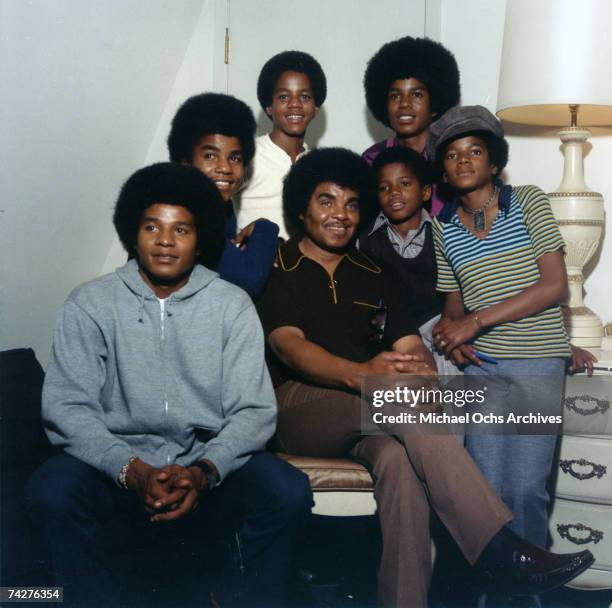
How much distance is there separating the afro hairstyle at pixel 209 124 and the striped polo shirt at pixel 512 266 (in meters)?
0.67

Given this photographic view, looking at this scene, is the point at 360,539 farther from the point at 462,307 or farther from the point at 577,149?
the point at 577,149

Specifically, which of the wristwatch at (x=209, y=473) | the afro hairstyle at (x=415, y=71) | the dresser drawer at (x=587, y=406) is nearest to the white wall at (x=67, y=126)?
the afro hairstyle at (x=415, y=71)

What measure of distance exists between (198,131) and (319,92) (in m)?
0.53

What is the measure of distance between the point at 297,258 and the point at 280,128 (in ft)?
Result: 1.88

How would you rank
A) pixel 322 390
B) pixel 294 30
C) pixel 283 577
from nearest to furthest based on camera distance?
pixel 283 577, pixel 322 390, pixel 294 30

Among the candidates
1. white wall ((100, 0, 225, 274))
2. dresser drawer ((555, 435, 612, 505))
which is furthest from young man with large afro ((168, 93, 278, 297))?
dresser drawer ((555, 435, 612, 505))

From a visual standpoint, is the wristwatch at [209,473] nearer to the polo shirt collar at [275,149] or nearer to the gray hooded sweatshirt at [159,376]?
the gray hooded sweatshirt at [159,376]

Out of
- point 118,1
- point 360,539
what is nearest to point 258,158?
point 118,1

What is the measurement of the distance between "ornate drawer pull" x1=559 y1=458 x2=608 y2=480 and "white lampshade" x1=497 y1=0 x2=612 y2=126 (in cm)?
105

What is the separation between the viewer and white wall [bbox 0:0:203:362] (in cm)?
229

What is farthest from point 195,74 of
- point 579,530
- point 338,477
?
point 579,530

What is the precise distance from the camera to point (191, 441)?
1925mm

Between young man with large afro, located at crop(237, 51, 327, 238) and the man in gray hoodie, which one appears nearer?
the man in gray hoodie

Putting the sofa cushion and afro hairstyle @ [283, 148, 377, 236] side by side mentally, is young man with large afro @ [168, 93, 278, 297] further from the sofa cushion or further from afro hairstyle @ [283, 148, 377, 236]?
the sofa cushion
